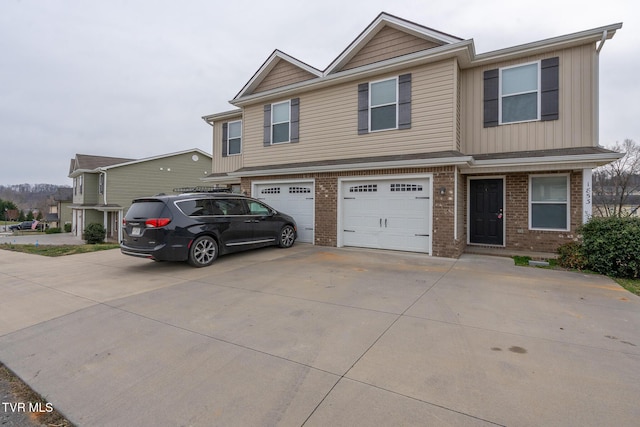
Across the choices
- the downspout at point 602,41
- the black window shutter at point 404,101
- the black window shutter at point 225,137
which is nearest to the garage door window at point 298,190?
the black window shutter at point 404,101

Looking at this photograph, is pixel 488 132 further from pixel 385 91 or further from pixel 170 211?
pixel 170 211

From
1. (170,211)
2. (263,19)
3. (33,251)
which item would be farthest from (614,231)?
(33,251)

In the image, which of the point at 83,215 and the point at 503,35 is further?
the point at 83,215

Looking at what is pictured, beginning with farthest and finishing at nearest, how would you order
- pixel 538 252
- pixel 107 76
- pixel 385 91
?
pixel 107 76
pixel 385 91
pixel 538 252

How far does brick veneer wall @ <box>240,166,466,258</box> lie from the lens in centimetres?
791

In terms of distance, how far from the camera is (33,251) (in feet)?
34.4

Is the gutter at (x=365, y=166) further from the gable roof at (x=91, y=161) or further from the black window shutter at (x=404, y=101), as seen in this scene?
the gable roof at (x=91, y=161)

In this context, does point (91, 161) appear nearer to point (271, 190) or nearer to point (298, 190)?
point (271, 190)

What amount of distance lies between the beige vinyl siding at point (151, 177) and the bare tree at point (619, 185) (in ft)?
94.4

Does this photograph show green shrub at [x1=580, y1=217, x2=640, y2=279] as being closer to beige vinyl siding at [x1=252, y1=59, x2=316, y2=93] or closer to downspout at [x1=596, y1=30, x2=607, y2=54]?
downspout at [x1=596, y1=30, x2=607, y2=54]

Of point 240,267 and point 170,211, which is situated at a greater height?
point 170,211

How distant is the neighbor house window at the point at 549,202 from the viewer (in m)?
8.45

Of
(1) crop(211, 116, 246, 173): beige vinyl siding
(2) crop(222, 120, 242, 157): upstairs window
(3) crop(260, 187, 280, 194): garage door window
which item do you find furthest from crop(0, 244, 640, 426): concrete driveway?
(2) crop(222, 120, 242, 157): upstairs window

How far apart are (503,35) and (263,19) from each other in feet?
36.2
